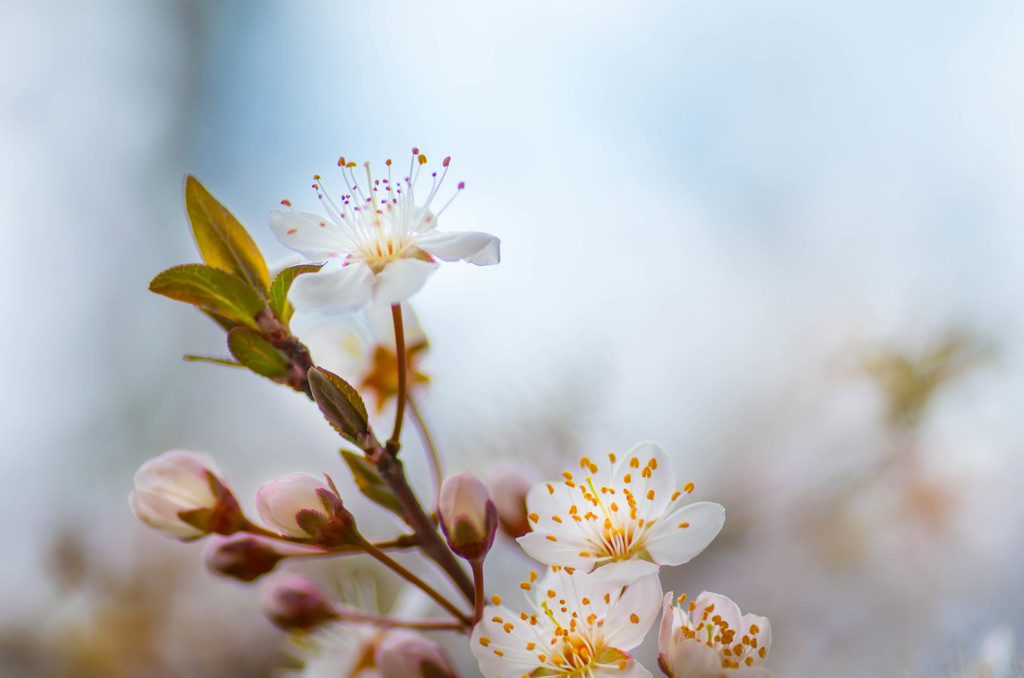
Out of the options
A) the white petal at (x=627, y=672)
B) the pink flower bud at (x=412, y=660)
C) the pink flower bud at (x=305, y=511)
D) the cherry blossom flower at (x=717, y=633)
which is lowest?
the pink flower bud at (x=412, y=660)

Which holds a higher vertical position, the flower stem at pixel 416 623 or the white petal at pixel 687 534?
the white petal at pixel 687 534

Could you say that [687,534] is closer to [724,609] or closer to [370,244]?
[724,609]

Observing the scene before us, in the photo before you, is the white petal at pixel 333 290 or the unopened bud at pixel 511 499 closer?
the white petal at pixel 333 290

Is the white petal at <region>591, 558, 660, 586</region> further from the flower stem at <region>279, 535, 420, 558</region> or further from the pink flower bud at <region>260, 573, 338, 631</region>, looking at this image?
the pink flower bud at <region>260, 573, 338, 631</region>

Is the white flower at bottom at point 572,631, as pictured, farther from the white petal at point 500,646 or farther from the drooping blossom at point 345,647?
the drooping blossom at point 345,647

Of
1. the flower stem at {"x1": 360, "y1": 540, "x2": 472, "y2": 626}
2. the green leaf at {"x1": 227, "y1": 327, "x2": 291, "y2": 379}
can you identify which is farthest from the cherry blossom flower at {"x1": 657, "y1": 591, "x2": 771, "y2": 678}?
the green leaf at {"x1": 227, "y1": 327, "x2": 291, "y2": 379}

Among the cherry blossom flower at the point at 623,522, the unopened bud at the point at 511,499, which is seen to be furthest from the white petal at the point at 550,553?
the unopened bud at the point at 511,499

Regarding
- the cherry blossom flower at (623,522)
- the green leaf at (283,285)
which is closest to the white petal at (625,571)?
the cherry blossom flower at (623,522)
